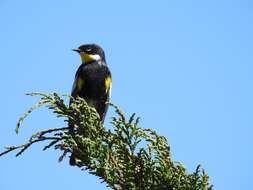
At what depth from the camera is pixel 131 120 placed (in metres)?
4.01

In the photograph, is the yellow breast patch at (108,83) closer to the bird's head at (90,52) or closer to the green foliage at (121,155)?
the bird's head at (90,52)

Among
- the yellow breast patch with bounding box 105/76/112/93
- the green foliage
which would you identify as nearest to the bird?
the yellow breast patch with bounding box 105/76/112/93

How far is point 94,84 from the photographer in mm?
7504

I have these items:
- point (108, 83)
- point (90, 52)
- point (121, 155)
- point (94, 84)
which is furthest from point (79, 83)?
point (121, 155)

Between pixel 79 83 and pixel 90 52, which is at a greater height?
pixel 90 52

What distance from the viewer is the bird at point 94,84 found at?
7426 millimetres

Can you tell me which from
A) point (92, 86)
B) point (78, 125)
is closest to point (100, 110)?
point (92, 86)

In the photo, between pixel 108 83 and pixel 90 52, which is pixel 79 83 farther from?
pixel 90 52

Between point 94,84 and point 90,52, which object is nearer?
point 94,84

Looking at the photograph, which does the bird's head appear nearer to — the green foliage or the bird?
the bird

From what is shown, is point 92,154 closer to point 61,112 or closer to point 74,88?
point 61,112

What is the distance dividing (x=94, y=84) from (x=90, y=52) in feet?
3.32

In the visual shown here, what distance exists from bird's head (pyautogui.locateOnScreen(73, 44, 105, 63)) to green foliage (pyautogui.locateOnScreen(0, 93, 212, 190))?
381cm

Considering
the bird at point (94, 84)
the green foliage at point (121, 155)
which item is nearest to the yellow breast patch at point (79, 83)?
the bird at point (94, 84)
